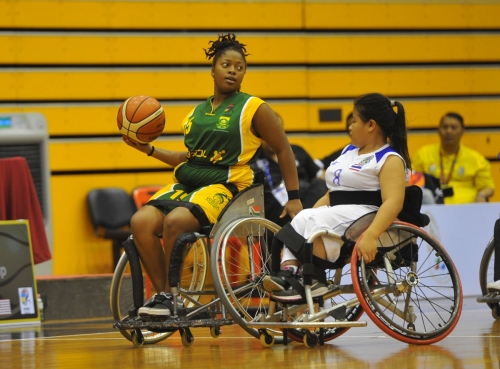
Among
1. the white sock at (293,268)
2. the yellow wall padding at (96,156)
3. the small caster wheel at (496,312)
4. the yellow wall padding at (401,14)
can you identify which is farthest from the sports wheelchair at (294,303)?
the yellow wall padding at (401,14)

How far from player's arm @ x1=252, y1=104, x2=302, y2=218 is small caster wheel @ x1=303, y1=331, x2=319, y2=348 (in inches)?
25.2

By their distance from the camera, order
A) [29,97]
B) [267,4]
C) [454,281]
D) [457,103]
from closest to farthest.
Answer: [454,281] → [29,97] → [267,4] → [457,103]

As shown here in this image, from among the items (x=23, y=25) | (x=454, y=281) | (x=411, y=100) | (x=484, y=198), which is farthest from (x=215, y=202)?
(x=411, y=100)

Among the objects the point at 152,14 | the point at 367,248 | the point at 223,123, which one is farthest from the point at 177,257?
the point at 152,14

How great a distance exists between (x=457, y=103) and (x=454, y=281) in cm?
598

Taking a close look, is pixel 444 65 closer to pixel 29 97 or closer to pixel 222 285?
pixel 29 97

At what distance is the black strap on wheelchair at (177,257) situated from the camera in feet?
12.1

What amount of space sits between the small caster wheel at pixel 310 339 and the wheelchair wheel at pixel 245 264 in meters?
0.20

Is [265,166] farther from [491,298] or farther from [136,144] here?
[136,144]

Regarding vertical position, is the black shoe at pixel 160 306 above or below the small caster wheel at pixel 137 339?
above

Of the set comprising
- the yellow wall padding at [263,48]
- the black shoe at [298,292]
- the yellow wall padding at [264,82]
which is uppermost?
the yellow wall padding at [263,48]

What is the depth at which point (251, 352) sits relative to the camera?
11.7ft

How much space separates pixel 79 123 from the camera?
8203mm

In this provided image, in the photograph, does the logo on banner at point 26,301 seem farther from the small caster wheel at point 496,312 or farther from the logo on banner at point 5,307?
the small caster wheel at point 496,312
